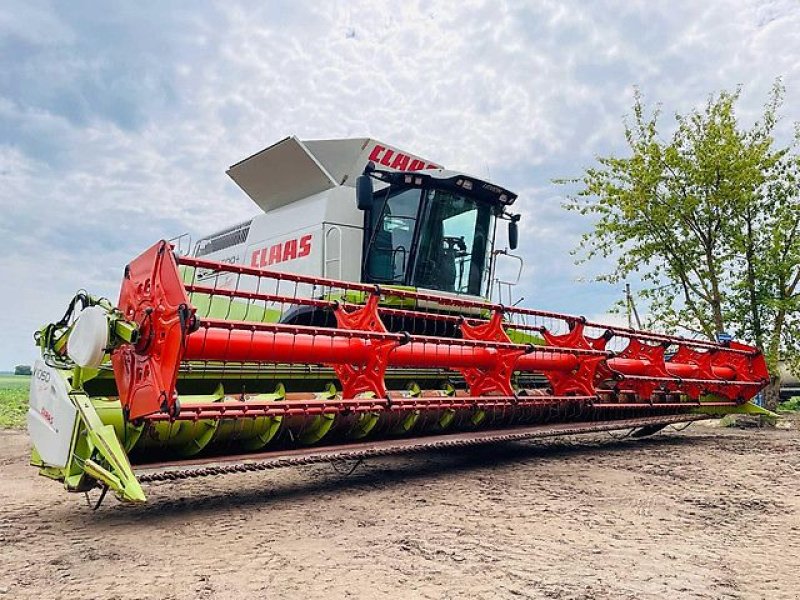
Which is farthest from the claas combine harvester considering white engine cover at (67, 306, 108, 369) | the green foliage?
the green foliage

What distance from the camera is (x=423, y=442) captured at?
14.8 feet

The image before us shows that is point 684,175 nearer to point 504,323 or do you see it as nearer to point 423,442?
point 504,323

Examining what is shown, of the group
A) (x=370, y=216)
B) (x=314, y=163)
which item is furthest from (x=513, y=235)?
(x=314, y=163)

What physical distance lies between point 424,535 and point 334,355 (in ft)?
4.13

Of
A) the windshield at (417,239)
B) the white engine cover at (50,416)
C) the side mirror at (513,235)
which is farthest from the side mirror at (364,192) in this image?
the white engine cover at (50,416)

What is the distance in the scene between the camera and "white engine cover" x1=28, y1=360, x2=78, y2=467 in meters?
3.39

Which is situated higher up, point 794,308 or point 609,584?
point 794,308

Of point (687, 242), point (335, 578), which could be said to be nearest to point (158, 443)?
point (335, 578)

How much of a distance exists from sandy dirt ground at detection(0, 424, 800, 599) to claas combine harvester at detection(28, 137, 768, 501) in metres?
0.33

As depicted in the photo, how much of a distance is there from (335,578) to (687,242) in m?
10.7

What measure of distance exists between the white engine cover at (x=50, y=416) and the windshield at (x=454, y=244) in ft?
11.6

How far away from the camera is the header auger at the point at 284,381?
3324 mm

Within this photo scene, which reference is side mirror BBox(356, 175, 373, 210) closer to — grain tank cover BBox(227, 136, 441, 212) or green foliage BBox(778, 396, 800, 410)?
grain tank cover BBox(227, 136, 441, 212)

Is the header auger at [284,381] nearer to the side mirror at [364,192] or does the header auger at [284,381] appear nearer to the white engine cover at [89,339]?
the white engine cover at [89,339]
